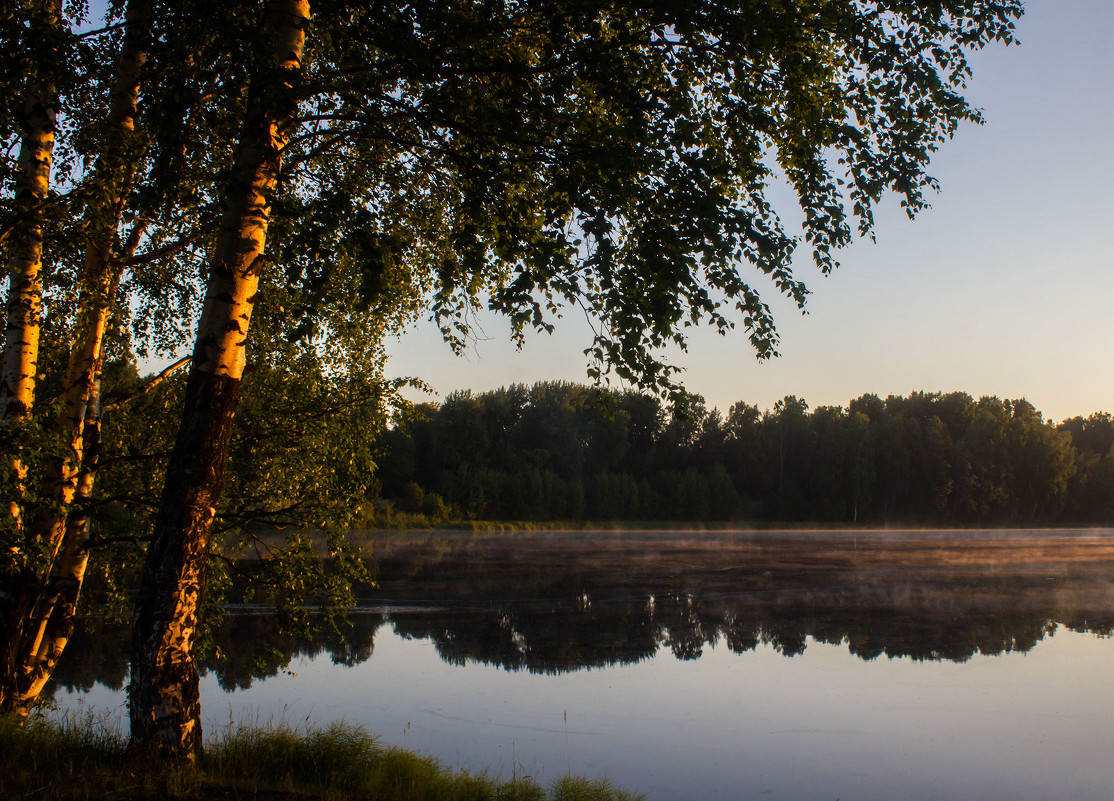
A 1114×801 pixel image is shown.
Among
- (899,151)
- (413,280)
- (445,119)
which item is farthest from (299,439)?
(899,151)

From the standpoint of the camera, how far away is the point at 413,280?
9.80m

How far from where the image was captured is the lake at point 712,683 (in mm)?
8922

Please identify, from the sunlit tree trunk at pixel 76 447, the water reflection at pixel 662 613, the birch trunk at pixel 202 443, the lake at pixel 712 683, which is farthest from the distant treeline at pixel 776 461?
the birch trunk at pixel 202 443

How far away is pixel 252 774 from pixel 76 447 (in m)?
3.20

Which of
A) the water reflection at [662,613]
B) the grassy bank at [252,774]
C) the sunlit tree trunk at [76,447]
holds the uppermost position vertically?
the sunlit tree trunk at [76,447]

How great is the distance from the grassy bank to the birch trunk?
0.28 m

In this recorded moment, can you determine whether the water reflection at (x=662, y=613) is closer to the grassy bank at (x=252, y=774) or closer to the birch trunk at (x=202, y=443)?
the grassy bank at (x=252, y=774)

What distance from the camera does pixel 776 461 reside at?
8725 cm

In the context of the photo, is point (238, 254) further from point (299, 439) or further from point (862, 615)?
point (862, 615)

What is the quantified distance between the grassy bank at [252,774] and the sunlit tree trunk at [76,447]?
740 mm

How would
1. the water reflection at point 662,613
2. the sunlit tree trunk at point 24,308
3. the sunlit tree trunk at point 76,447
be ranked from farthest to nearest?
the water reflection at point 662,613 → the sunlit tree trunk at point 76,447 → the sunlit tree trunk at point 24,308

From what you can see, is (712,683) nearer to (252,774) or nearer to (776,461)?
(252,774)

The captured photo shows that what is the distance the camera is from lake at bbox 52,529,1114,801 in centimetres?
892

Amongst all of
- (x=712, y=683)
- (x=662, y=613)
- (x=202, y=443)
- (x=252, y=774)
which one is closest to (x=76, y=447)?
(x=202, y=443)
